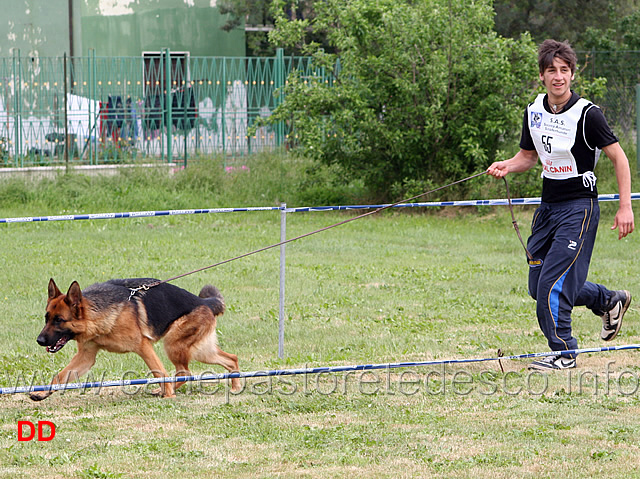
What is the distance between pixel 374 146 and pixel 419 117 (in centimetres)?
98

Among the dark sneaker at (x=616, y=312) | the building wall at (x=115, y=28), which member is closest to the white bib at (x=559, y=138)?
the dark sneaker at (x=616, y=312)

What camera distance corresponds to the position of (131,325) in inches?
209

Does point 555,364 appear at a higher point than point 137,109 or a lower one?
lower

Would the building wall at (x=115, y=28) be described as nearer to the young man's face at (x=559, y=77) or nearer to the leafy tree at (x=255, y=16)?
the leafy tree at (x=255, y=16)

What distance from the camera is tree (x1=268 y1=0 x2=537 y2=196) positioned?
50.3 feet

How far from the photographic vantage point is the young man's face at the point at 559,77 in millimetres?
5418

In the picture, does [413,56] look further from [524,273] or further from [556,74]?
[556,74]

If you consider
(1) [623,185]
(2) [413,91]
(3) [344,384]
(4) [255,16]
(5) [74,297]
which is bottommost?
(3) [344,384]

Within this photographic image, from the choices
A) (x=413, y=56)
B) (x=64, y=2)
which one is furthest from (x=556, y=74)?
(x=64, y=2)

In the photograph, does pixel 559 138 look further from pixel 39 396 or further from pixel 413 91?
pixel 413 91

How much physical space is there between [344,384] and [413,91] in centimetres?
1037

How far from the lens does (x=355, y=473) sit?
3.97m

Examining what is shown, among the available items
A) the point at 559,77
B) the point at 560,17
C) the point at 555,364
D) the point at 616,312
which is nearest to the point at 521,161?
the point at 559,77

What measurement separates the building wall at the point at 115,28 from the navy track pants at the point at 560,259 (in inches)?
794
